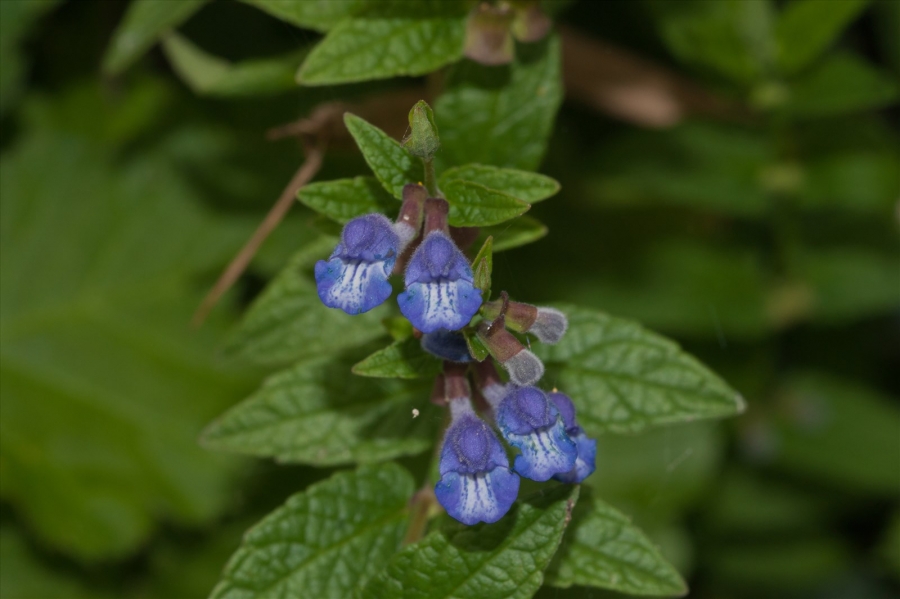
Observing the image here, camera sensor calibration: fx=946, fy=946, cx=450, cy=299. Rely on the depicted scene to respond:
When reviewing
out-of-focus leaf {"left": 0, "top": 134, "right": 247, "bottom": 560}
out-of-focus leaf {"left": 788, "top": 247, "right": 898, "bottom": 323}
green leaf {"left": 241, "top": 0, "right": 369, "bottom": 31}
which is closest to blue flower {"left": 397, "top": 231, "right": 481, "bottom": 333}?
green leaf {"left": 241, "top": 0, "right": 369, "bottom": 31}

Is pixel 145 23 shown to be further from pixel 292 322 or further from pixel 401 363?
pixel 401 363

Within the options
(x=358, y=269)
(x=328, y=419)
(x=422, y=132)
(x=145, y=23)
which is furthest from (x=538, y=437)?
(x=145, y=23)

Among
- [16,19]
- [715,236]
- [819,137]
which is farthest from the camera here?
[715,236]

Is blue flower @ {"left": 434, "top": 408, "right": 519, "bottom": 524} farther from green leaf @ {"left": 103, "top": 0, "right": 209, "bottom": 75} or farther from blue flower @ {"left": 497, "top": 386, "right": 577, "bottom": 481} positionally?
green leaf @ {"left": 103, "top": 0, "right": 209, "bottom": 75}

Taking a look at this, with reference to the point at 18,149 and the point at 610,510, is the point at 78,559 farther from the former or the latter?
the point at 610,510

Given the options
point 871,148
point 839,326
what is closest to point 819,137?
point 871,148
